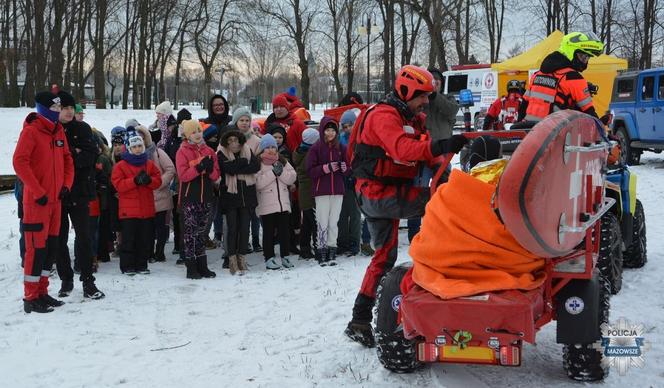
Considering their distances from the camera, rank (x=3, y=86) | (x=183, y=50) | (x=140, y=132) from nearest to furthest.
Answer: (x=140, y=132) → (x=3, y=86) → (x=183, y=50)

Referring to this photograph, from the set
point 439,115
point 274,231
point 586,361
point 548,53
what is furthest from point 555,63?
point 548,53

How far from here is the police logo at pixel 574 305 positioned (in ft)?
11.9

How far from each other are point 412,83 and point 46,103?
345 centimetres

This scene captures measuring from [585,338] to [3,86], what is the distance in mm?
38168

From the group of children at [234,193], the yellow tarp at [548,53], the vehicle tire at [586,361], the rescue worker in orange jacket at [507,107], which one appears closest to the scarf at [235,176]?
the group of children at [234,193]

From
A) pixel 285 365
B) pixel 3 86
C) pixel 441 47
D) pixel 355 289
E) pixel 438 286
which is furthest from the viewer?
pixel 3 86

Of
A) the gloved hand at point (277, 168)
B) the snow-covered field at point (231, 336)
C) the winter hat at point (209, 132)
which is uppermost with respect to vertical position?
the winter hat at point (209, 132)

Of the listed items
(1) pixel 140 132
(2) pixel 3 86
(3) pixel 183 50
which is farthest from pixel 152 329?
(3) pixel 183 50

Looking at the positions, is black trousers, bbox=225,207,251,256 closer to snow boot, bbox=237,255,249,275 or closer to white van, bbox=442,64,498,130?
snow boot, bbox=237,255,249,275

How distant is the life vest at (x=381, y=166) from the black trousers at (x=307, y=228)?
12.4 feet

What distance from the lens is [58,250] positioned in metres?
6.47

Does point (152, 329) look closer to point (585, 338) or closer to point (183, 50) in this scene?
point (585, 338)

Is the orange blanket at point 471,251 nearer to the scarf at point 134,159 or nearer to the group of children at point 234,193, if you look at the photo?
the group of children at point 234,193

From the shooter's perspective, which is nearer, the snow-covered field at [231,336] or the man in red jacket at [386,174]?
the snow-covered field at [231,336]
